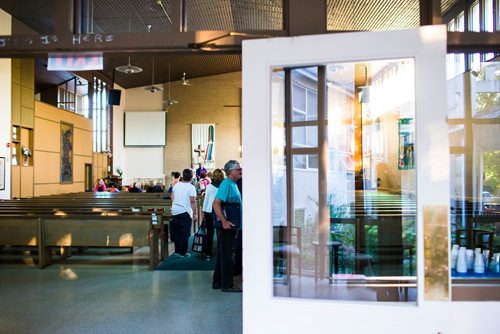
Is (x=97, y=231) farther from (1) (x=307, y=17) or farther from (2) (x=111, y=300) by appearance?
(1) (x=307, y=17)

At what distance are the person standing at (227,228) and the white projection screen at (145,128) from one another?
51.0 ft

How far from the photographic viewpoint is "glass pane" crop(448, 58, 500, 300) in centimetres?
285

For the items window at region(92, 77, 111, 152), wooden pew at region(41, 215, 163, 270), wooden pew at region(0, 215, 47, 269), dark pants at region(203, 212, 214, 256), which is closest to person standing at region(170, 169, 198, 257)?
dark pants at region(203, 212, 214, 256)

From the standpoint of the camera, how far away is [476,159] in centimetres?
361

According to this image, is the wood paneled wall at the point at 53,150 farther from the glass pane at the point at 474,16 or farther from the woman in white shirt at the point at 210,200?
the glass pane at the point at 474,16

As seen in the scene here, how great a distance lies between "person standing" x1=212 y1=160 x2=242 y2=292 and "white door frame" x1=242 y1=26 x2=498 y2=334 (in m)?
1.98

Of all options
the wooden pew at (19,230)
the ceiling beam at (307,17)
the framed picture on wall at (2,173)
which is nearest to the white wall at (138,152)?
the framed picture on wall at (2,173)

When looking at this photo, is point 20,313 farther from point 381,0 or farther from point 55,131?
point 55,131

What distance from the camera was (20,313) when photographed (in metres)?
3.71

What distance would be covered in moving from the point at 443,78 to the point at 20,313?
3.71 metres

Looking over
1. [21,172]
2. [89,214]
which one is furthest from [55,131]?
[89,214]

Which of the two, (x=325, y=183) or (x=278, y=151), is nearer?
(x=278, y=151)

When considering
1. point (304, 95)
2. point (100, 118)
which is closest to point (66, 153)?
point (100, 118)

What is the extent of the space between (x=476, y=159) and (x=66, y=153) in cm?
1308
